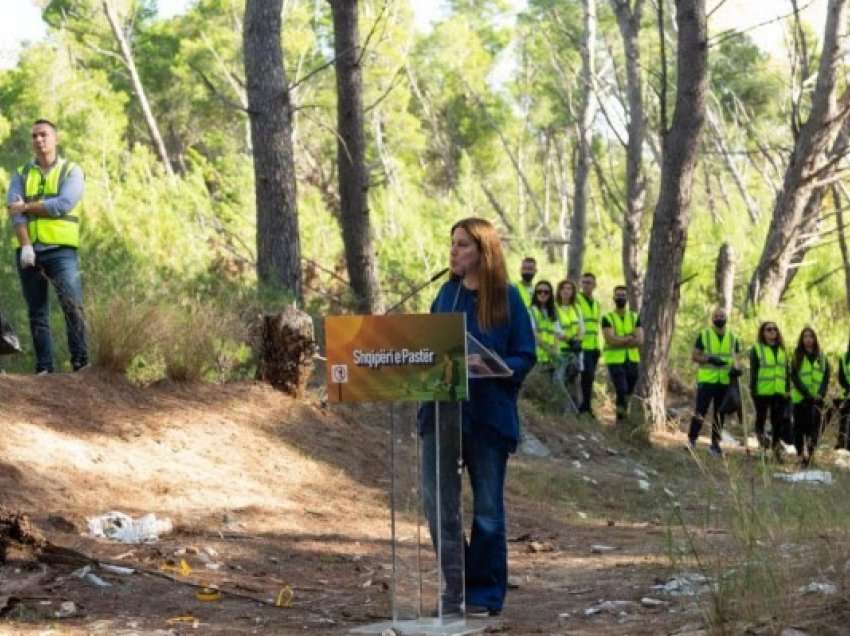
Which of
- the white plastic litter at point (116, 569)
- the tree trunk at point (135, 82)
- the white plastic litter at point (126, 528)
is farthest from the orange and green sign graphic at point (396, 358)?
the tree trunk at point (135, 82)

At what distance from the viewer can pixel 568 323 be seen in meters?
20.6

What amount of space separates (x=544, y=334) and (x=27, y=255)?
869 cm

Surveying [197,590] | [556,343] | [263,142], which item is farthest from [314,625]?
[556,343]

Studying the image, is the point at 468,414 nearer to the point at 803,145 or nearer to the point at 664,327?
the point at 664,327

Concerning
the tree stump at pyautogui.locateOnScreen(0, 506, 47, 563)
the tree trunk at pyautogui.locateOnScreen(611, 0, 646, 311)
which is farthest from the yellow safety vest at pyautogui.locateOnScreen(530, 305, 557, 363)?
the tree stump at pyautogui.locateOnScreen(0, 506, 47, 563)

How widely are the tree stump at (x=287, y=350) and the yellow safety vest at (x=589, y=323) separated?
6.69 metres

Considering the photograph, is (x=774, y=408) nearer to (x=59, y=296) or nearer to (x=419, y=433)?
(x=59, y=296)

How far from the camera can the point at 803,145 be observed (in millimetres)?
26422

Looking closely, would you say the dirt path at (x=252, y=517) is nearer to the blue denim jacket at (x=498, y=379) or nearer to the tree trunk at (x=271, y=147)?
the blue denim jacket at (x=498, y=379)

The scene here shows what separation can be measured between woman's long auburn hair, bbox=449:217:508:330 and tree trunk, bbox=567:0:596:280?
2238 cm

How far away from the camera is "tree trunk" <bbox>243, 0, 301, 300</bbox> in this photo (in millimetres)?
18000

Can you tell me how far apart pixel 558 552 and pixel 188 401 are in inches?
139

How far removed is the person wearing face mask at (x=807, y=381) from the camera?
20047 mm

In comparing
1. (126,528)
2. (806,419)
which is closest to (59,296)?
(126,528)
